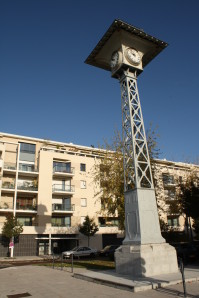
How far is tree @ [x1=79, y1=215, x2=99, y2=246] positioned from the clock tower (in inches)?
801

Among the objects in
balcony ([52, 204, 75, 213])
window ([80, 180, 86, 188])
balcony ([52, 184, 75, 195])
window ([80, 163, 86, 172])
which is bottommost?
balcony ([52, 204, 75, 213])

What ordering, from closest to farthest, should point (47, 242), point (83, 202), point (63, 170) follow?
point (47, 242) < point (63, 170) < point (83, 202)

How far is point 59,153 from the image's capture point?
37844 mm

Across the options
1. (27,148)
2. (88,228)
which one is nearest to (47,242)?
(88,228)

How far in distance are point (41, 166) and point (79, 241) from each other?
1110 cm

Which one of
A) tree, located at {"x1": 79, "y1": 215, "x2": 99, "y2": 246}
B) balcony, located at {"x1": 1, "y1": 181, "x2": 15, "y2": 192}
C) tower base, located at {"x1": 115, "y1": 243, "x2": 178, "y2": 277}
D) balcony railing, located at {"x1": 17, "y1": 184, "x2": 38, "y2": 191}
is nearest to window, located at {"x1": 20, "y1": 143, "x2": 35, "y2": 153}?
balcony railing, located at {"x1": 17, "y1": 184, "x2": 38, "y2": 191}

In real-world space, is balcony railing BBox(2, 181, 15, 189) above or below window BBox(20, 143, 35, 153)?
below

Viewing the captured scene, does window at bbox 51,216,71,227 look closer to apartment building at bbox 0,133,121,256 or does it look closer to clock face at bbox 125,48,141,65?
apartment building at bbox 0,133,121,256

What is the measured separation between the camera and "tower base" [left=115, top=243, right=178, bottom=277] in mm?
9922

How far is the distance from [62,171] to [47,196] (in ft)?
13.7

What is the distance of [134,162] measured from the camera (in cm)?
1207

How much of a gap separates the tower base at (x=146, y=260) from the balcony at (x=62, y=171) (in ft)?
85.3

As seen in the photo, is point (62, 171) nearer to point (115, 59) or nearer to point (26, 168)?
point (26, 168)

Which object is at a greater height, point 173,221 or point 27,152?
point 27,152
